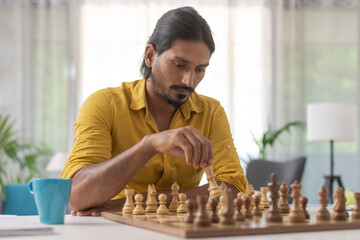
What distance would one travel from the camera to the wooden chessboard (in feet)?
3.45

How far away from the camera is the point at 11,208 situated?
13.5 ft

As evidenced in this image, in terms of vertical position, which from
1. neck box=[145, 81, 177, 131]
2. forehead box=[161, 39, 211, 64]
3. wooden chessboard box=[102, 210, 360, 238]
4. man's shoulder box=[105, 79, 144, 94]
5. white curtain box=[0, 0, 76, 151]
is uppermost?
white curtain box=[0, 0, 76, 151]

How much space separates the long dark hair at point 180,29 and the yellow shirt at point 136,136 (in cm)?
21

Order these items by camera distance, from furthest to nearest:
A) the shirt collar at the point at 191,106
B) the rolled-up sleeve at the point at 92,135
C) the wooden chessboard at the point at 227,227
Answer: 1. the shirt collar at the point at 191,106
2. the rolled-up sleeve at the point at 92,135
3. the wooden chessboard at the point at 227,227

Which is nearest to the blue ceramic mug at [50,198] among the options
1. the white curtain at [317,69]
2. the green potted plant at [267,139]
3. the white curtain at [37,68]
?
the green potted plant at [267,139]

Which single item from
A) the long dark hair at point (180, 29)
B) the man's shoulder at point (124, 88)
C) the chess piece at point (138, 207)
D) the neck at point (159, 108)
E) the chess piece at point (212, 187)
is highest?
the long dark hair at point (180, 29)

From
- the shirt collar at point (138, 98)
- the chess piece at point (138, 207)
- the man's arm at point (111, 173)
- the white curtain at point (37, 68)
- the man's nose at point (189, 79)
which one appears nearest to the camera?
the chess piece at point (138, 207)

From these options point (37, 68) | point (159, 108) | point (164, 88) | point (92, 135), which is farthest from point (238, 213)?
point (37, 68)

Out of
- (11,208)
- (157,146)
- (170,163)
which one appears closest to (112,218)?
(157,146)

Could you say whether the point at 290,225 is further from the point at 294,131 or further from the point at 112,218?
the point at 294,131

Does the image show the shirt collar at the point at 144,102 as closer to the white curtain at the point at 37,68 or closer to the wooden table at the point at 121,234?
the wooden table at the point at 121,234

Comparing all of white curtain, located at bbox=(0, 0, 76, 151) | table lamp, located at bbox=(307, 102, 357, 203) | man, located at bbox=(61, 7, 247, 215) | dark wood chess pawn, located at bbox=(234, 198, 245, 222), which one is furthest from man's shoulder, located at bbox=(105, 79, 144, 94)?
white curtain, located at bbox=(0, 0, 76, 151)

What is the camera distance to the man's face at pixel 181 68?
1964 mm

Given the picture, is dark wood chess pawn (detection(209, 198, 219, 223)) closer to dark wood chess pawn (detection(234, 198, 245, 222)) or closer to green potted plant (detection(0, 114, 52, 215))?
dark wood chess pawn (detection(234, 198, 245, 222))
